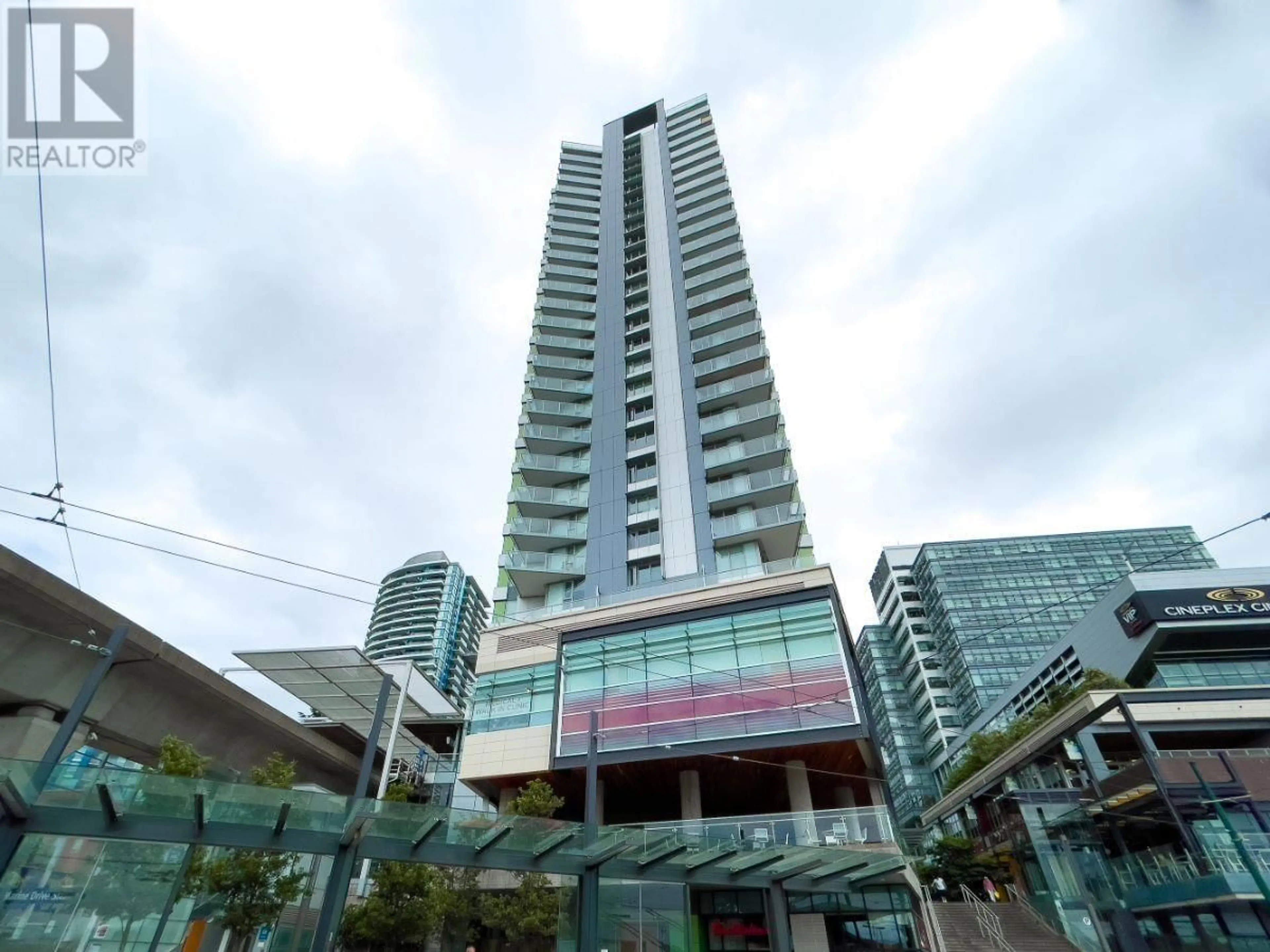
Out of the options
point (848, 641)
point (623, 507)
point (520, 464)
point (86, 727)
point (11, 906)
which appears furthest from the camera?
point (520, 464)

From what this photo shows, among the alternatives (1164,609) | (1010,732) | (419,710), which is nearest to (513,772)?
(419,710)

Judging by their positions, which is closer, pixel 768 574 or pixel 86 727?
pixel 86 727

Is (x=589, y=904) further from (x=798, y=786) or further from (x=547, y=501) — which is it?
(x=547, y=501)

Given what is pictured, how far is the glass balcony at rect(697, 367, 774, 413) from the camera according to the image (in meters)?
38.1

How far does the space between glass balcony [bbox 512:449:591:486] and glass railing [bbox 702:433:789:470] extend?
7.67m

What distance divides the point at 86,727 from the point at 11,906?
8.30 m

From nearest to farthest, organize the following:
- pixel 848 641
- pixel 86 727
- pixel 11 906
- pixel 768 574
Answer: pixel 11 906, pixel 86 727, pixel 768 574, pixel 848 641

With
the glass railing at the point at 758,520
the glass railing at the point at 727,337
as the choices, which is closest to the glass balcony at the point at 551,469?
the glass railing at the point at 758,520

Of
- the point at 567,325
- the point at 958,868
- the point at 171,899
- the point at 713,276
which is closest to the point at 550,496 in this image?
the point at 567,325

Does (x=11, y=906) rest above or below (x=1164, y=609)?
below

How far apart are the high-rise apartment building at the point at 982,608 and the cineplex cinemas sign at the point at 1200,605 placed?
123 feet

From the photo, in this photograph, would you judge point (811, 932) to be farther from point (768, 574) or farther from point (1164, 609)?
point (1164, 609)

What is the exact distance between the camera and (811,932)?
19.2 metres

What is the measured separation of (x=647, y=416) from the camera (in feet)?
130
